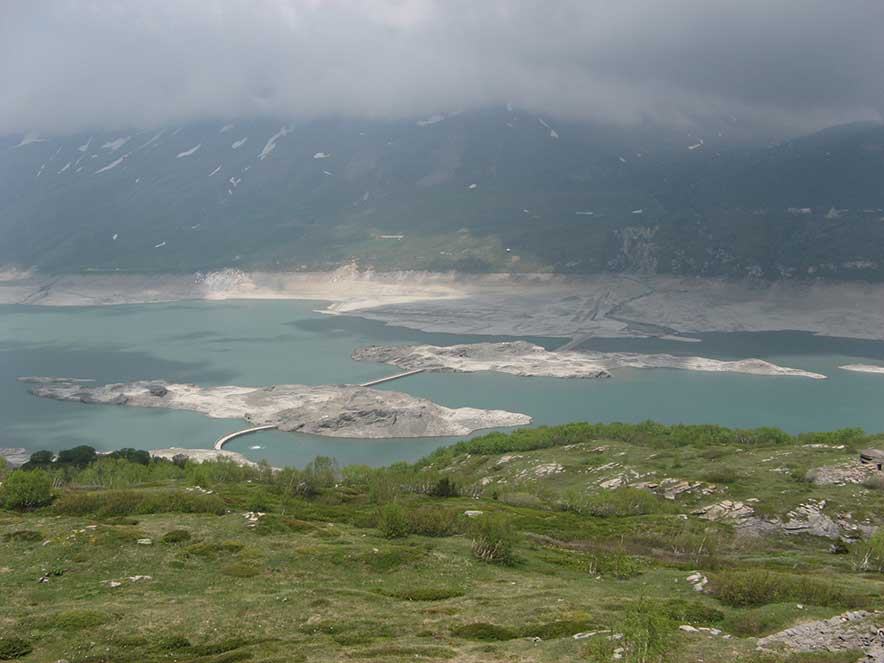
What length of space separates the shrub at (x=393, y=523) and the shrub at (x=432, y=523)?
0.63 meters

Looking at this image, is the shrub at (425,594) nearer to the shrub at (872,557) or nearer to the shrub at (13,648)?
the shrub at (13,648)

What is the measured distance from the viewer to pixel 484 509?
3728 cm

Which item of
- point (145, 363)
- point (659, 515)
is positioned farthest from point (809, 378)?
point (145, 363)

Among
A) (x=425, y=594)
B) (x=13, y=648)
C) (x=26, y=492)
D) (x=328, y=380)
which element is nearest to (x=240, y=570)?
(x=425, y=594)

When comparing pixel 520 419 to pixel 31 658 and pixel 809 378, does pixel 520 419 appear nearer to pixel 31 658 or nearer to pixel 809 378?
pixel 809 378

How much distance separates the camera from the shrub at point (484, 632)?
17.8 meters

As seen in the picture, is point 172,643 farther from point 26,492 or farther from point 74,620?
point 26,492

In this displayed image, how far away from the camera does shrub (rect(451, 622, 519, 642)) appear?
58.2 feet

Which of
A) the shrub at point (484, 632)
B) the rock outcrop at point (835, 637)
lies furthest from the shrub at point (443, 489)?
the rock outcrop at point (835, 637)

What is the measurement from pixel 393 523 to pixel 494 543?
4.73 metres

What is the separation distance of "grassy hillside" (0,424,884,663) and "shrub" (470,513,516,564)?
0.24ft

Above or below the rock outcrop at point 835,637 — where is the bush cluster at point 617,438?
below

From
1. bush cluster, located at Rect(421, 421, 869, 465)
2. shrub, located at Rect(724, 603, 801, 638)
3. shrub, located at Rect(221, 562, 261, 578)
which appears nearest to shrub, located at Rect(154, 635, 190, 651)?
shrub, located at Rect(221, 562, 261, 578)

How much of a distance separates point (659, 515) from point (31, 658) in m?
29.9
